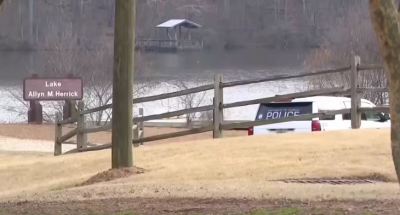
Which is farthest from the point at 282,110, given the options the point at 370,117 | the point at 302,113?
the point at 370,117

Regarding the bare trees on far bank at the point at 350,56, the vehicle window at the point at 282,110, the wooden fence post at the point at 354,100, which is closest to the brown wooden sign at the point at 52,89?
the vehicle window at the point at 282,110

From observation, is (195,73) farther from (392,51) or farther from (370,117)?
(392,51)

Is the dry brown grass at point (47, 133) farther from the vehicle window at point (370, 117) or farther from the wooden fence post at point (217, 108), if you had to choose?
the wooden fence post at point (217, 108)

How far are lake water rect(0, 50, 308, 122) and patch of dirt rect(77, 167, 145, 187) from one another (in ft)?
37.7

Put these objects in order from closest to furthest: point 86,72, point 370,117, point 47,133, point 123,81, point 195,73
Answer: point 123,81
point 370,117
point 47,133
point 86,72
point 195,73

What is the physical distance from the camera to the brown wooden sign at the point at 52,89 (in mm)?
18511

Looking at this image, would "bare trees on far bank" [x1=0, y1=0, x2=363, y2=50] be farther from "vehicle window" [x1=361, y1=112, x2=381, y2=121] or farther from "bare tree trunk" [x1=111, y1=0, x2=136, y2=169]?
"bare tree trunk" [x1=111, y1=0, x2=136, y2=169]

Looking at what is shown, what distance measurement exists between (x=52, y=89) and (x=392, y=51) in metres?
13.9

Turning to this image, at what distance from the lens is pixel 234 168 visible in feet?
32.9

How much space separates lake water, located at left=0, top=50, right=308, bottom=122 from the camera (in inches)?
1181

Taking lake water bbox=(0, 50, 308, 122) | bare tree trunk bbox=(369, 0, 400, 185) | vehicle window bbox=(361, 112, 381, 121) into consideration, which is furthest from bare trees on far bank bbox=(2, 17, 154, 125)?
bare tree trunk bbox=(369, 0, 400, 185)

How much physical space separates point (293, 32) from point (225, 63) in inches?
348

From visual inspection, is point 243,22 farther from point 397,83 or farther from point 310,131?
point 397,83

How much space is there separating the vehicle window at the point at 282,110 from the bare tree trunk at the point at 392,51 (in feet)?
26.8
